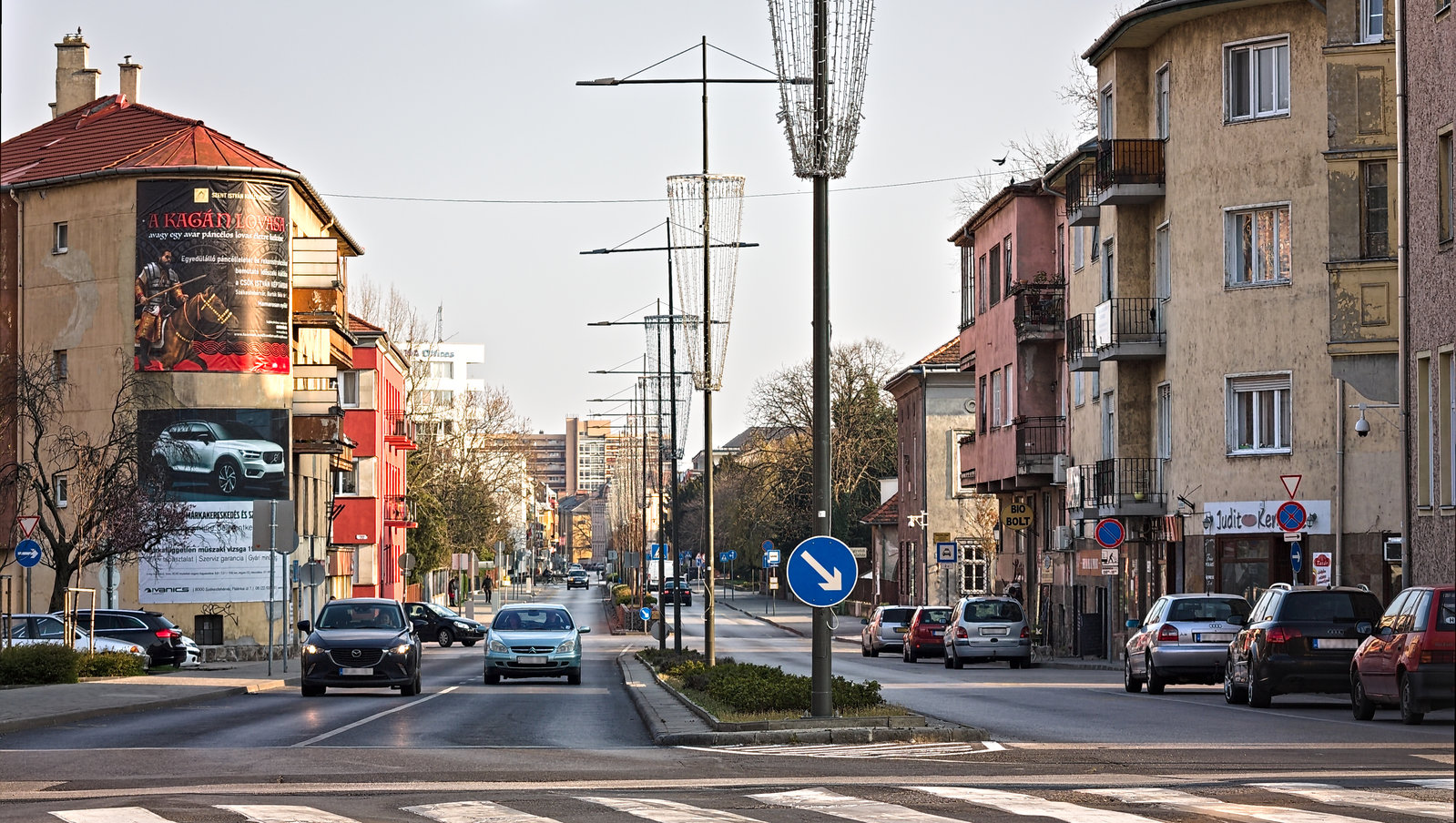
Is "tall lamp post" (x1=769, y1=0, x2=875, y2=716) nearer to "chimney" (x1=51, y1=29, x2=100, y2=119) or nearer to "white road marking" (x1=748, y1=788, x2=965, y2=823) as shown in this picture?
"white road marking" (x1=748, y1=788, x2=965, y2=823)

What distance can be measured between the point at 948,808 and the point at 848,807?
63cm

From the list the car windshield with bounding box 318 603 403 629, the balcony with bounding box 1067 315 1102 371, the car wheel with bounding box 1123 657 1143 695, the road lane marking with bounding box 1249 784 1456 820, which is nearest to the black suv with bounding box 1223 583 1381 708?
the car wheel with bounding box 1123 657 1143 695

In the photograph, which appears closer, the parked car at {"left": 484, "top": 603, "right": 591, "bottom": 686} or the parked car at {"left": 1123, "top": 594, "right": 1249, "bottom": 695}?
the parked car at {"left": 1123, "top": 594, "right": 1249, "bottom": 695}

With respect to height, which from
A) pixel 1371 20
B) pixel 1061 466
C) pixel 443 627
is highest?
pixel 1371 20

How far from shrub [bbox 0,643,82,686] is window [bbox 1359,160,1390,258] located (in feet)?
73.4

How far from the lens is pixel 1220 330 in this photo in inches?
1529

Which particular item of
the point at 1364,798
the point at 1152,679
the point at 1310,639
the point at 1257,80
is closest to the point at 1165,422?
the point at 1257,80

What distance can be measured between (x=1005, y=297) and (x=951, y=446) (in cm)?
1971

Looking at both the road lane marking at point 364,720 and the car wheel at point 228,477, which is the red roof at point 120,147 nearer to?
the car wheel at point 228,477

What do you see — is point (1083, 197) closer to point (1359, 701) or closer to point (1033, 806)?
point (1359, 701)

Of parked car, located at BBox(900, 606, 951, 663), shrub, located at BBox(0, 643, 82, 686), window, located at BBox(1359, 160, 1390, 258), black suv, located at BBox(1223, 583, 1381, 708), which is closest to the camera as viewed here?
black suv, located at BBox(1223, 583, 1381, 708)

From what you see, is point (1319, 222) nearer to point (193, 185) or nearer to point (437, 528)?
point (193, 185)

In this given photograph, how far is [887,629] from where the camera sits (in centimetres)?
5075

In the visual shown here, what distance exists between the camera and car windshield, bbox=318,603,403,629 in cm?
2992
